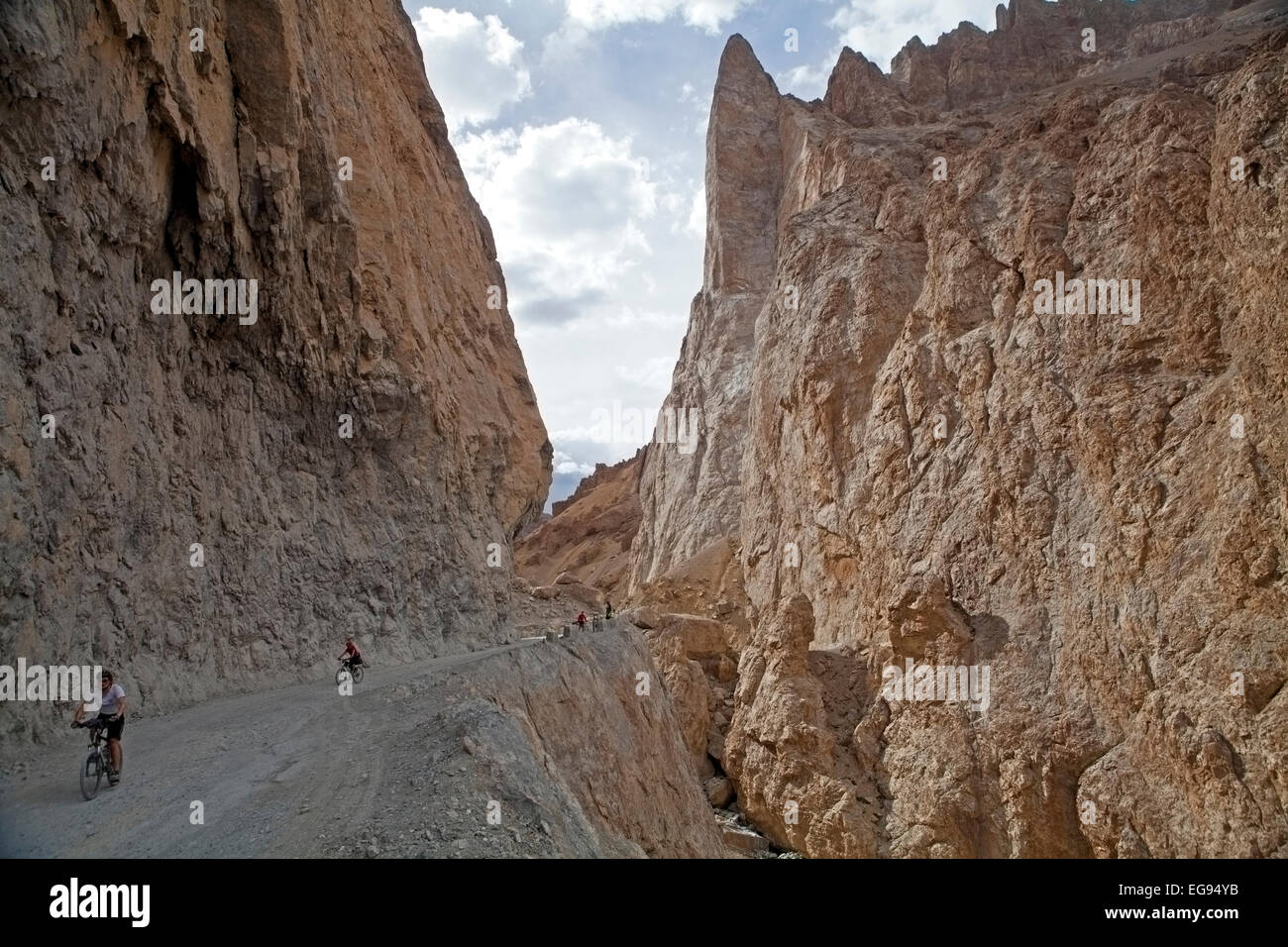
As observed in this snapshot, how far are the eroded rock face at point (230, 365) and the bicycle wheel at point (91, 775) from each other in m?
2.95

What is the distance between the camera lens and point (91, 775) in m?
8.26

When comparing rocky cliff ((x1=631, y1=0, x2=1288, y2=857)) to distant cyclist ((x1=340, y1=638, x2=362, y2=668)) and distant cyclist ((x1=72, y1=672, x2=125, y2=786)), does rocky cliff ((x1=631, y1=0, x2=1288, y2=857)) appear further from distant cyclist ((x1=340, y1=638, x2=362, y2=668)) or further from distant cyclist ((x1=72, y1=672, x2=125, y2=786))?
distant cyclist ((x1=72, y1=672, x2=125, y2=786))

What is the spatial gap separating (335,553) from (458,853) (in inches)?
515

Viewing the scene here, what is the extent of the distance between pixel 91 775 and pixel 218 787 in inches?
51.6

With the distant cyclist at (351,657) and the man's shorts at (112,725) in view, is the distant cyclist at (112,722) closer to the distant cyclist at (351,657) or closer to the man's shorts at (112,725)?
the man's shorts at (112,725)

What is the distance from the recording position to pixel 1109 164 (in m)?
24.9

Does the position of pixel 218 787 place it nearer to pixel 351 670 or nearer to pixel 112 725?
pixel 112 725

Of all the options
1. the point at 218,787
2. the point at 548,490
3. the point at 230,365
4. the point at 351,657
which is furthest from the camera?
the point at 548,490

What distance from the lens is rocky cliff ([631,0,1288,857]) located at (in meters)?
17.1

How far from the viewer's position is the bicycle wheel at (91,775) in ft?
26.5

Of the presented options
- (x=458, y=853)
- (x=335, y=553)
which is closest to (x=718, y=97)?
(x=335, y=553)

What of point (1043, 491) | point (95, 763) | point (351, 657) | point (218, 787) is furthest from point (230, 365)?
point (1043, 491)

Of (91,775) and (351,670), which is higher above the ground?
(351,670)
